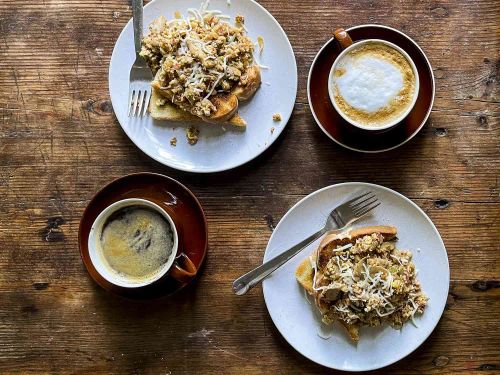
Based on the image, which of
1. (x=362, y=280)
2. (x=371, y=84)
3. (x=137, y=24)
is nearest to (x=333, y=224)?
(x=362, y=280)

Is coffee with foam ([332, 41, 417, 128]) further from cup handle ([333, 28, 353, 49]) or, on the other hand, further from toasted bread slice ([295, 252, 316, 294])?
toasted bread slice ([295, 252, 316, 294])

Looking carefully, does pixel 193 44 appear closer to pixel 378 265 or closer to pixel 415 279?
pixel 378 265

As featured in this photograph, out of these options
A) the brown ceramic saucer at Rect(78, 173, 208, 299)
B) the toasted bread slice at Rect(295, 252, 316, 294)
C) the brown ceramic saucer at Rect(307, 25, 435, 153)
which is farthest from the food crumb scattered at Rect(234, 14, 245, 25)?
the toasted bread slice at Rect(295, 252, 316, 294)

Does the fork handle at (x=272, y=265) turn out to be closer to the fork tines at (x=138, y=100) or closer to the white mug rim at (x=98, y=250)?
the white mug rim at (x=98, y=250)

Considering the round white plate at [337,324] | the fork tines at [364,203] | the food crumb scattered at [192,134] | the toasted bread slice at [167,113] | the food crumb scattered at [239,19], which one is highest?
the food crumb scattered at [239,19]

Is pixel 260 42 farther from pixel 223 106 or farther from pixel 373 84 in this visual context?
pixel 373 84

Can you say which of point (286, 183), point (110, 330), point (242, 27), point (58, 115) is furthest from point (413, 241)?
point (58, 115)

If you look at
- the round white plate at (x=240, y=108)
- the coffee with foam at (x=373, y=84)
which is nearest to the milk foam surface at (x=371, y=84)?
the coffee with foam at (x=373, y=84)
